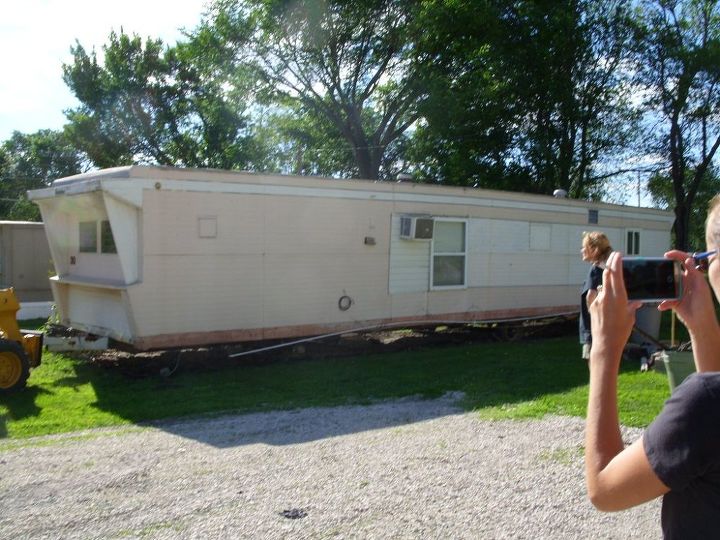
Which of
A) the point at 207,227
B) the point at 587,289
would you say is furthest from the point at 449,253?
the point at 587,289

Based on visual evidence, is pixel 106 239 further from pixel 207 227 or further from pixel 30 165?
pixel 30 165

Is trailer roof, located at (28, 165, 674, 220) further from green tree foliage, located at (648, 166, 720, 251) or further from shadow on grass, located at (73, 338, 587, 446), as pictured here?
green tree foliage, located at (648, 166, 720, 251)

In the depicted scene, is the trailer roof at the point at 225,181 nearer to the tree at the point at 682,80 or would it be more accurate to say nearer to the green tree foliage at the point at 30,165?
the tree at the point at 682,80

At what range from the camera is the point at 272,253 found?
9.48m

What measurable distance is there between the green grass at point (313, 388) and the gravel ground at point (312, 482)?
0.52m

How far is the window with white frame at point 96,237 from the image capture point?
30.3 feet

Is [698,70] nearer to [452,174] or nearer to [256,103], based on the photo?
[452,174]

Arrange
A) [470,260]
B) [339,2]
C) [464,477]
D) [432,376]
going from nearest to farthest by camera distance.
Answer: [464,477] < [432,376] < [470,260] < [339,2]

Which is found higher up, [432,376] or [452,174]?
[452,174]

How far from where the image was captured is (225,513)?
4.29 m

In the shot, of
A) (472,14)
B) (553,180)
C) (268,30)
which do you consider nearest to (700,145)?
(553,180)

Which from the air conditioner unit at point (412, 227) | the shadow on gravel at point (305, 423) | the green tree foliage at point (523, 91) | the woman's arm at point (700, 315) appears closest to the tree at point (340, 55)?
the green tree foliage at point (523, 91)

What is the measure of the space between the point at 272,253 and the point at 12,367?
3276 millimetres

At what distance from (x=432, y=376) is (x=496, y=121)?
50.8ft
